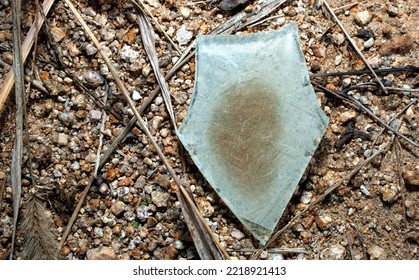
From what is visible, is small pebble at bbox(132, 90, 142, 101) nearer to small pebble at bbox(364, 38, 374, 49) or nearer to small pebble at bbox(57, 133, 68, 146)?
small pebble at bbox(57, 133, 68, 146)

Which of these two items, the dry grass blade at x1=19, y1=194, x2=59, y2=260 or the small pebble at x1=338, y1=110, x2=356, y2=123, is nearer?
the dry grass blade at x1=19, y1=194, x2=59, y2=260

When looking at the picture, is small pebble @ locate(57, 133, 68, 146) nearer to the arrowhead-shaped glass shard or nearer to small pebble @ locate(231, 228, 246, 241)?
the arrowhead-shaped glass shard

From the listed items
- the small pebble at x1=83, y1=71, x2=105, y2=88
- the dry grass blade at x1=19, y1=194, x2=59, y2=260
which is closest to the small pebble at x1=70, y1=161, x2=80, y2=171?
the dry grass blade at x1=19, y1=194, x2=59, y2=260

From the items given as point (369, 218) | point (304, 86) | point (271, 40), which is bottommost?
point (369, 218)

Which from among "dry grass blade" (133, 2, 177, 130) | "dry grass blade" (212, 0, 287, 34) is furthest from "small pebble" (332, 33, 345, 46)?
"dry grass blade" (133, 2, 177, 130)

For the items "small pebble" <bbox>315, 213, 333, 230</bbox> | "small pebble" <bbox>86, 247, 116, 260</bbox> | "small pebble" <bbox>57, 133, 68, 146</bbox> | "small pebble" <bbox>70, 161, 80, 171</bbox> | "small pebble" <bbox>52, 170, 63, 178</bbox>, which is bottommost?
"small pebble" <bbox>315, 213, 333, 230</bbox>

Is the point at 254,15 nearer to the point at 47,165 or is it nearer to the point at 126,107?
the point at 126,107

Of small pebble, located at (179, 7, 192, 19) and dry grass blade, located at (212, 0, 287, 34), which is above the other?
small pebble, located at (179, 7, 192, 19)

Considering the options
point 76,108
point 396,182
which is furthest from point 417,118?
point 76,108

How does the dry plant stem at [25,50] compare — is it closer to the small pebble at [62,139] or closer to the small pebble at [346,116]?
the small pebble at [62,139]
